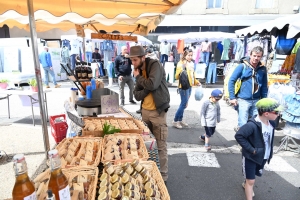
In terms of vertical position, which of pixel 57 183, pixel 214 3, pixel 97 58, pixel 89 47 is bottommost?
pixel 57 183

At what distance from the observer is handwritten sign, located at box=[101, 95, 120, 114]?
3.35 metres

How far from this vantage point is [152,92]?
295cm

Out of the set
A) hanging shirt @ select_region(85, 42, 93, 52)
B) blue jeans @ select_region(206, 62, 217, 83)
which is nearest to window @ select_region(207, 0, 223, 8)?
blue jeans @ select_region(206, 62, 217, 83)

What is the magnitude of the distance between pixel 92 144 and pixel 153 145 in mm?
655

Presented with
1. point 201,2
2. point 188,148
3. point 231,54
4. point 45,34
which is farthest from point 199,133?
point 45,34

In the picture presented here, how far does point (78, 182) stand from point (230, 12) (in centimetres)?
2163

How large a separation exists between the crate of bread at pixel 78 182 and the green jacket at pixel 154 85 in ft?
4.50

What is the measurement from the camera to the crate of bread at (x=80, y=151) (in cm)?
189

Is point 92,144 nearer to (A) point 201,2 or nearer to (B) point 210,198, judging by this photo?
(B) point 210,198

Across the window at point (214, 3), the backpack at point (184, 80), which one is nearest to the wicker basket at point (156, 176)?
the backpack at point (184, 80)

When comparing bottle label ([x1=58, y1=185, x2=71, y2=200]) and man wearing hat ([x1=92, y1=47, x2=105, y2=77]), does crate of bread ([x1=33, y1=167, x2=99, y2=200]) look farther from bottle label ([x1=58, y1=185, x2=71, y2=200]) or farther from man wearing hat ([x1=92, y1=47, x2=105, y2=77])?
man wearing hat ([x1=92, y1=47, x2=105, y2=77])

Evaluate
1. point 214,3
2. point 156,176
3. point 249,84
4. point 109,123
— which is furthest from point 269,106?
point 214,3

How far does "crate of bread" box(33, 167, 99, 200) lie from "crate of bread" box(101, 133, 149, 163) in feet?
0.76

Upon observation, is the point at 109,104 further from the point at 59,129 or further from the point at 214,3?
the point at 214,3
